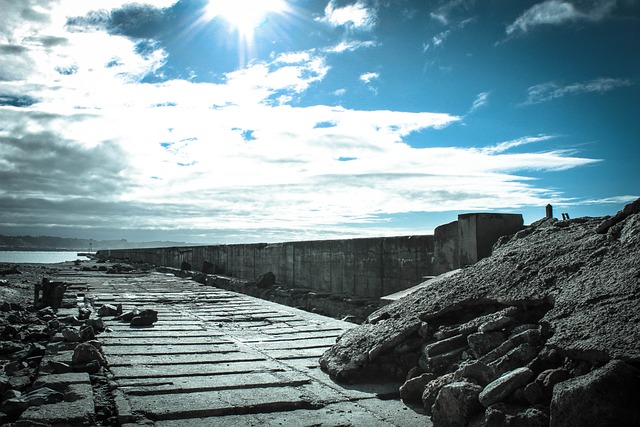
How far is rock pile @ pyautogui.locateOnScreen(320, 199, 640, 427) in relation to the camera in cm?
274

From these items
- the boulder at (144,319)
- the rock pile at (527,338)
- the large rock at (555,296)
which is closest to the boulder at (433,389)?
the rock pile at (527,338)

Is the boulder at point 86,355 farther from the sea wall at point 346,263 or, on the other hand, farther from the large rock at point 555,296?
the sea wall at point 346,263

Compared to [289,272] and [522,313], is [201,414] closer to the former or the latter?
[522,313]

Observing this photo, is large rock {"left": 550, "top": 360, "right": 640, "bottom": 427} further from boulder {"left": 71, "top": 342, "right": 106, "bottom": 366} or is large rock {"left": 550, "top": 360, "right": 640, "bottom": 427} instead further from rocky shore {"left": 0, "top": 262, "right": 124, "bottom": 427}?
boulder {"left": 71, "top": 342, "right": 106, "bottom": 366}

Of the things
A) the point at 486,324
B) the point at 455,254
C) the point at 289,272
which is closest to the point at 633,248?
the point at 486,324

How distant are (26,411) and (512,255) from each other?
4.08 m

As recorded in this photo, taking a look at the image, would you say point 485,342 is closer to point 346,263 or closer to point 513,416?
point 513,416

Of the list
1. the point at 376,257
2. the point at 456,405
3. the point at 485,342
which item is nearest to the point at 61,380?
the point at 456,405

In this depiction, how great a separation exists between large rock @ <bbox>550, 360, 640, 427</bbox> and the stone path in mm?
1040

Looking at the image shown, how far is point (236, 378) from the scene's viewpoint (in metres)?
4.55

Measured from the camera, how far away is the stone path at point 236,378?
3588 mm

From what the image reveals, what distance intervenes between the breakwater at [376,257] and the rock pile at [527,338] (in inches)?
63.4

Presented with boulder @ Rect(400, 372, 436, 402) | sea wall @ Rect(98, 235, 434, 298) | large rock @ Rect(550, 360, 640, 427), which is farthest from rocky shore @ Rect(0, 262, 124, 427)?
sea wall @ Rect(98, 235, 434, 298)

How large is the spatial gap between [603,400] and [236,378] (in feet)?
9.72
